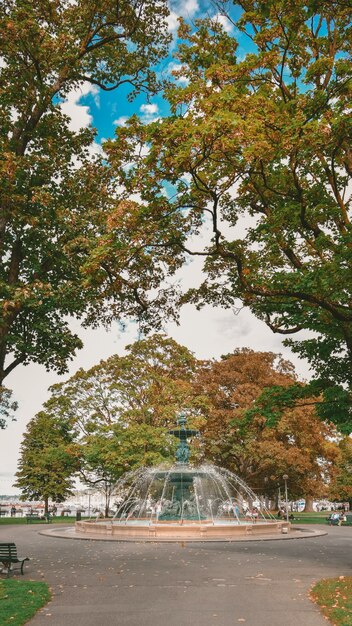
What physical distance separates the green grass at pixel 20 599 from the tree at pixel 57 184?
591cm

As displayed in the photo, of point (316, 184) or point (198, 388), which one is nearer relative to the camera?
point (316, 184)

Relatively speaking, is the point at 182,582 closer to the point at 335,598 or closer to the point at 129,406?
the point at 335,598

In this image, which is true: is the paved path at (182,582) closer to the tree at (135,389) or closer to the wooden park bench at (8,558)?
the wooden park bench at (8,558)

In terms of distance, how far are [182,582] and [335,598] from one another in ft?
11.5

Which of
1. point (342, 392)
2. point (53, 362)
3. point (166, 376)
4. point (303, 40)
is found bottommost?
point (342, 392)

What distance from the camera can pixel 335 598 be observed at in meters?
9.55

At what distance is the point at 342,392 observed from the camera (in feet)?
46.8

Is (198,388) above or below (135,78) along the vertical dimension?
below

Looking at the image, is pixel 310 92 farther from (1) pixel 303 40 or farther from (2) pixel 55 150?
(2) pixel 55 150

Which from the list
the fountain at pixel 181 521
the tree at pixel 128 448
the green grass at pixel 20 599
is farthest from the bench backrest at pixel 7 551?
the tree at pixel 128 448

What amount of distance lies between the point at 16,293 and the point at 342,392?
9.09 meters

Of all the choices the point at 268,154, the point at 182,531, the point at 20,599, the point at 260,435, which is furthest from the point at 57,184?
the point at 260,435

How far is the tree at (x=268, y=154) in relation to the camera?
10.5 m

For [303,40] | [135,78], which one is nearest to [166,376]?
[135,78]
